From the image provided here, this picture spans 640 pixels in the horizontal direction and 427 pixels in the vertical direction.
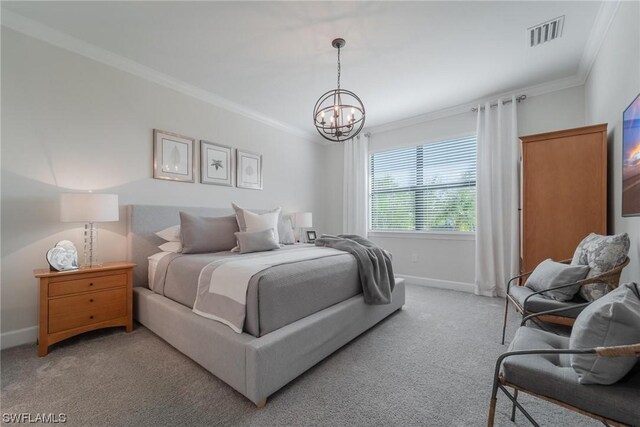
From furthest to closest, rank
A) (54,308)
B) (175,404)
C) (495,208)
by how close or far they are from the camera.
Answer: (495,208) < (54,308) < (175,404)

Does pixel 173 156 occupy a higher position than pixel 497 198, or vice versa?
pixel 173 156

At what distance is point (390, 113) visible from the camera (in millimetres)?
4250

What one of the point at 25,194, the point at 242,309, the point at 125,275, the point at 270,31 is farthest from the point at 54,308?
the point at 270,31

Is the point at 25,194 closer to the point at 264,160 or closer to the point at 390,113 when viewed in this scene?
the point at 264,160

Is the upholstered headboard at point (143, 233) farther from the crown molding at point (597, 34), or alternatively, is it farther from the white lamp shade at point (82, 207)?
the crown molding at point (597, 34)

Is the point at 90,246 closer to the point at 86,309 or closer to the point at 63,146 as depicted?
the point at 86,309

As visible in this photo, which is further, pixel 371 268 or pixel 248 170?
pixel 248 170

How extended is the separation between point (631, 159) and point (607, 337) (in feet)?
5.36

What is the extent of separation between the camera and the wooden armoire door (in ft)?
7.89

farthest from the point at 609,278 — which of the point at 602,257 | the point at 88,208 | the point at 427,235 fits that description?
the point at 88,208

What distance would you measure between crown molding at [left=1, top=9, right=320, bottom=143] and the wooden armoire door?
12.0 feet

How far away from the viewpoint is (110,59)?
107 inches

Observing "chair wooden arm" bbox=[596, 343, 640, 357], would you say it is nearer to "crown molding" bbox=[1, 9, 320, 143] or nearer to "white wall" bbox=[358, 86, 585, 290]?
"white wall" bbox=[358, 86, 585, 290]

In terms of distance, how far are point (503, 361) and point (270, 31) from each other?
286cm
